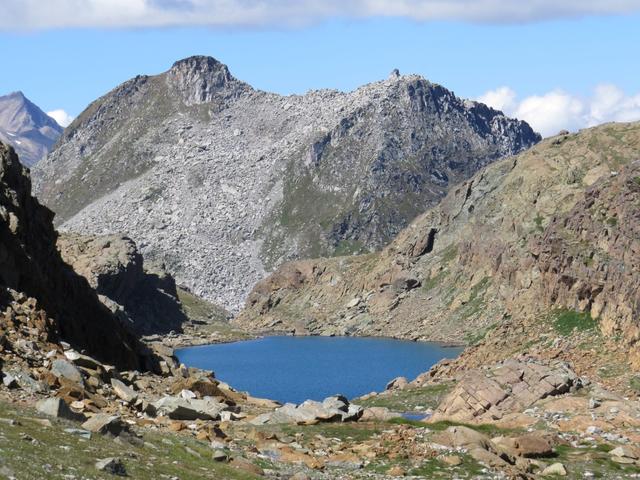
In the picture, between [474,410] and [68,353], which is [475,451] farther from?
[474,410]

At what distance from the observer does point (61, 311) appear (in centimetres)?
7988

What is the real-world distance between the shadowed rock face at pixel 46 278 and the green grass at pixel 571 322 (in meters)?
68.2

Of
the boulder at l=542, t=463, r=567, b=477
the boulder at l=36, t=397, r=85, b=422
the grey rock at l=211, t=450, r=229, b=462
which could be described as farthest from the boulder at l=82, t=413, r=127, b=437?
the boulder at l=542, t=463, r=567, b=477

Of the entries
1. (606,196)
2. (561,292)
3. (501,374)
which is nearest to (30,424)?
(501,374)

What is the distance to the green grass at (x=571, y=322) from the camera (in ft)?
448

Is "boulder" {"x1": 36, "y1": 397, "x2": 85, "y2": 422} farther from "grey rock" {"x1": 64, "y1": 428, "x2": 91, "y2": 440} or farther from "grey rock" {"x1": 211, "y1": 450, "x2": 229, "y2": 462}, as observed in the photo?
"grey rock" {"x1": 211, "y1": 450, "x2": 229, "y2": 462}

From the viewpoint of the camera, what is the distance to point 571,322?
142125mm

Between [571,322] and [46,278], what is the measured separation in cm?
8084

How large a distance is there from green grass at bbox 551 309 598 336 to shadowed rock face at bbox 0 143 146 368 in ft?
224

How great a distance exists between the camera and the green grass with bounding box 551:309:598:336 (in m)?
136

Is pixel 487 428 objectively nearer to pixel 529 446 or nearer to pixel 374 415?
pixel 374 415

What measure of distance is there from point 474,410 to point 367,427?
28.6 meters

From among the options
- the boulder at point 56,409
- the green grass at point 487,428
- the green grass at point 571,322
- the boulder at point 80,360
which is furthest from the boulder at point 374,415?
the green grass at point 571,322

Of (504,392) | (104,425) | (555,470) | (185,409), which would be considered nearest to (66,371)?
(185,409)
